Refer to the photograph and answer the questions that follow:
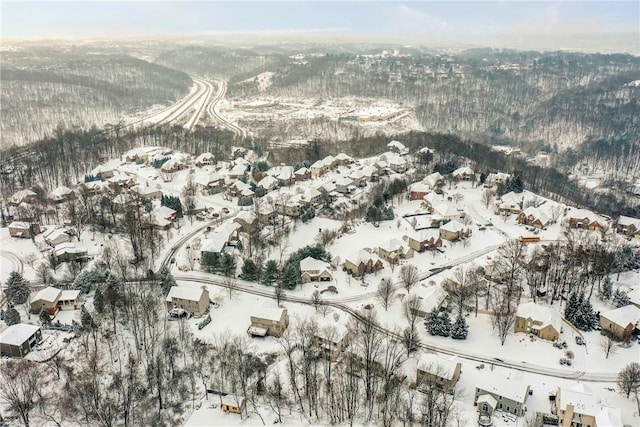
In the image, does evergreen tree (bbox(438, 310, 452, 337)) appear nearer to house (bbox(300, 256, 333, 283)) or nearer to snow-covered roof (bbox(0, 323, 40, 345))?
house (bbox(300, 256, 333, 283))

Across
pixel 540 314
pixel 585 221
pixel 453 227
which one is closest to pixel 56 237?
pixel 453 227

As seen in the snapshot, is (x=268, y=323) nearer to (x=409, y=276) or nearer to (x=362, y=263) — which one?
(x=362, y=263)

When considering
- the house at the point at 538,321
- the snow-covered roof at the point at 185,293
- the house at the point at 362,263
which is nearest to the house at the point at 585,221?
the house at the point at 538,321

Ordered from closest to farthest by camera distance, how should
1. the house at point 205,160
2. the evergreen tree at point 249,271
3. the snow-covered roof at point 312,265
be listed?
the evergreen tree at point 249,271 → the snow-covered roof at point 312,265 → the house at point 205,160

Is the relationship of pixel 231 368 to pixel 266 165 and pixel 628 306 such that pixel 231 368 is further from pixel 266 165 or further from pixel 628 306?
pixel 266 165

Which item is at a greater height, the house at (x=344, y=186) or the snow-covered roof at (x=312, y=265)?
the house at (x=344, y=186)

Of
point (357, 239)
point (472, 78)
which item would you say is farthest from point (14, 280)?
point (472, 78)

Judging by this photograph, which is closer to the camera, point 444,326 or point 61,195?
point 444,326

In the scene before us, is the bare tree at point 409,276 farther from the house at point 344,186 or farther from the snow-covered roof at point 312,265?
the house at point 344,186
